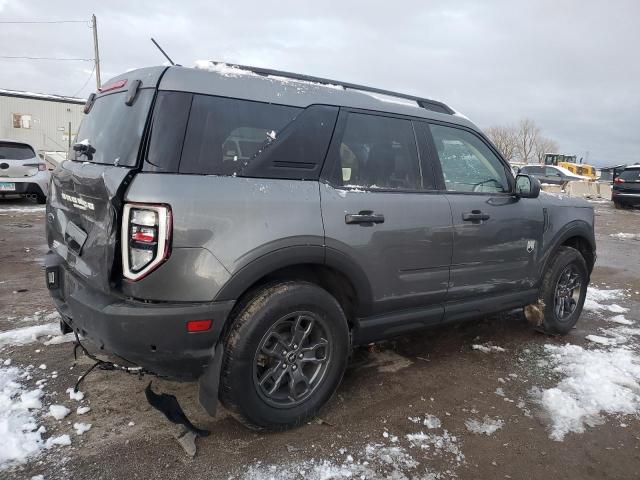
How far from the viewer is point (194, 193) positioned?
2387 millimetres

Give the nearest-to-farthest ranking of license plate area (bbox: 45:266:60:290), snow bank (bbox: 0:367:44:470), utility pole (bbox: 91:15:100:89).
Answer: snow bank (bbox: 0:367:44:470) < license plate area (bbox: 45:266:60:290) < utility pole (bbox: 91:15:100:89)

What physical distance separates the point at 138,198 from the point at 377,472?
1.83 metres

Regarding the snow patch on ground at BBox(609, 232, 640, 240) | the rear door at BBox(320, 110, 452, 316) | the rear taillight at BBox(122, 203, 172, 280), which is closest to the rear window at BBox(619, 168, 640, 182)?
the snow patch on ground at BBox(609, 232, 640, 240)

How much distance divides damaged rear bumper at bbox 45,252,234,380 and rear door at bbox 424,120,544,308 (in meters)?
1.87

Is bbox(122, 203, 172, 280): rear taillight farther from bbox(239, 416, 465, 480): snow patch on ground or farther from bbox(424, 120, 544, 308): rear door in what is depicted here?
bbox(424, 120, 544, 308): rear door

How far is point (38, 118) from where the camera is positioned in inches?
1238

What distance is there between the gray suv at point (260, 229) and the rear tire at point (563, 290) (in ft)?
3.36

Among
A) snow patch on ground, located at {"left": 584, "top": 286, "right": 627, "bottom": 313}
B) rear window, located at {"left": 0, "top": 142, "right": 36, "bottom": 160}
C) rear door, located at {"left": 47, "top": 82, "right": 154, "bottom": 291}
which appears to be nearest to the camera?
rear door, located at {"left": 47, "top": 82, "right": 154, "bottom": 291}

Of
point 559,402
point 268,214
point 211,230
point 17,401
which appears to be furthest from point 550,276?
point 17,401

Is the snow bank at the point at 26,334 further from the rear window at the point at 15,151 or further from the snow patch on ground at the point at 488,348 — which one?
the rear window at the point at 15,151

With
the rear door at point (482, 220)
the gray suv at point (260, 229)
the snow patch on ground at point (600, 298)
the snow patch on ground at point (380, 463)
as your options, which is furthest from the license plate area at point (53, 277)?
the snow patch on ground at point (600, 298)

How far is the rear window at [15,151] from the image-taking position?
10.7m

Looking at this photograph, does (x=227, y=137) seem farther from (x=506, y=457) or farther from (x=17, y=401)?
(x=506, y=457)

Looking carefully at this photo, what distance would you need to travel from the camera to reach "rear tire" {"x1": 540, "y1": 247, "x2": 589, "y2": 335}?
447 centimetres
